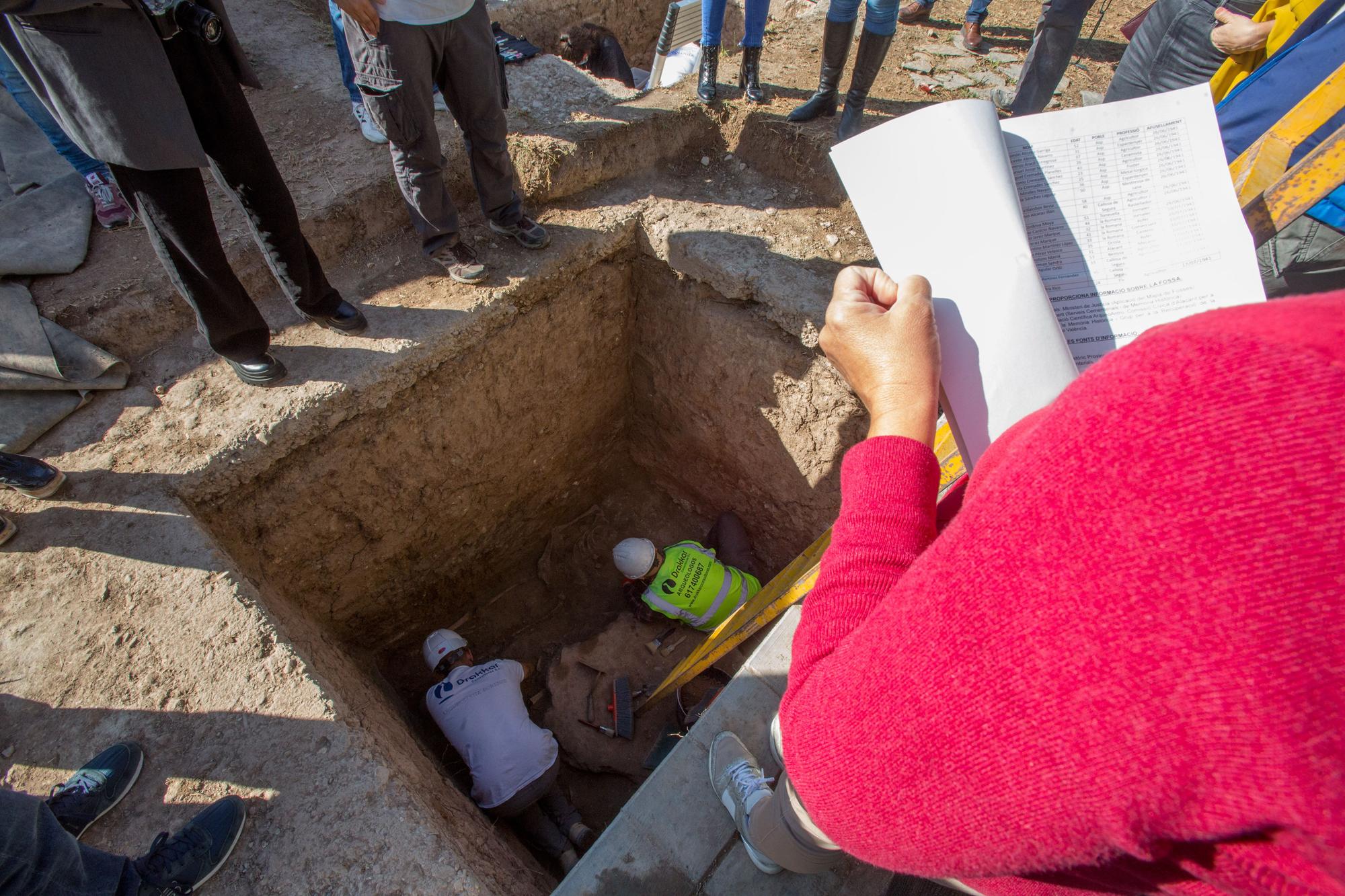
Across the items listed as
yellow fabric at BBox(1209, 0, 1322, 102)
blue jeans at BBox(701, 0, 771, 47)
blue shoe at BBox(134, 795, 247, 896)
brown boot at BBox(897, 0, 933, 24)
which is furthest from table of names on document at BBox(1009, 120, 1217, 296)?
brown boot at BBox(897, 0, 933, 24)

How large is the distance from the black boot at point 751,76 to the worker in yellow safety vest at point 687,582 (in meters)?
2.77

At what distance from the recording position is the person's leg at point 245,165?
2012 mm

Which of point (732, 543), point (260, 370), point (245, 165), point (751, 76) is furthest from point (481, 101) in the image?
point (732, 543)

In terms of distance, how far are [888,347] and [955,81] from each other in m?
4.55

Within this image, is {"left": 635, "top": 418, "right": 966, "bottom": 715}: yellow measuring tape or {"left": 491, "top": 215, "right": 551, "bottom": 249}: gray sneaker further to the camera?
{"left": 491, "top": 215, "right": 551, "bottom": 249}: gray sneaker

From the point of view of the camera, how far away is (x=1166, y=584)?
0.54m

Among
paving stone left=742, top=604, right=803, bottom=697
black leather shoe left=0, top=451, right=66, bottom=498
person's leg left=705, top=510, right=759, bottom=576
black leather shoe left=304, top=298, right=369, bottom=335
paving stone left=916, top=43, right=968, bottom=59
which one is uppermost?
paving stone left=916, top=43, right=968, bottom=59

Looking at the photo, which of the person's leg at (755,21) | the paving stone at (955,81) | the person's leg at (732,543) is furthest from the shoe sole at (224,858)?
the paving stone at (955,81)

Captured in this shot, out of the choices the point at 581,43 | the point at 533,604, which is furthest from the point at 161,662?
the point at 581,43

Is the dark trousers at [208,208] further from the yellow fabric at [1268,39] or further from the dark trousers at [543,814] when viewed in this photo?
the yellow fabric at [1268,39]

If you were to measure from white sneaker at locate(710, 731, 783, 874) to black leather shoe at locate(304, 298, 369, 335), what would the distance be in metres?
2.28

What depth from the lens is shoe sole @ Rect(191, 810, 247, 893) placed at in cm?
170

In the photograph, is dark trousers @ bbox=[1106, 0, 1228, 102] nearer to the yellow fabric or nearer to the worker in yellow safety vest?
the yellow fabric

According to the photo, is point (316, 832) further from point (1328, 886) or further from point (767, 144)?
point (767, 144)
